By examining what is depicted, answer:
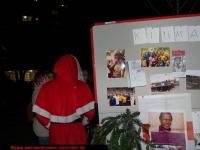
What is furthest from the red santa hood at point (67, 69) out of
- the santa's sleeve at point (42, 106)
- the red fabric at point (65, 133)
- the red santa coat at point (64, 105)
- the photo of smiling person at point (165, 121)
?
the photo of smiling person at point (165, 121)

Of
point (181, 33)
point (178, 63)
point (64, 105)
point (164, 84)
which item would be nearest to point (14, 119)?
point (64, 105)

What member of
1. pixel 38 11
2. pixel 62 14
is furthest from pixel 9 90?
pixel 62 14

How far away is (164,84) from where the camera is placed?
10.3ft

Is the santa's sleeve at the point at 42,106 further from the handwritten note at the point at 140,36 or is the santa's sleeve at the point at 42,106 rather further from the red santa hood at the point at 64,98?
the handwritten note at the point at 140,36

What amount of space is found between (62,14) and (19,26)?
3187cm

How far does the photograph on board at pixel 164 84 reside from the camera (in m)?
3.10

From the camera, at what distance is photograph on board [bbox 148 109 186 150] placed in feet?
10.2

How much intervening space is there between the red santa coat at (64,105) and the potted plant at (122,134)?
72cm

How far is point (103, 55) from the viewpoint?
3215 mm

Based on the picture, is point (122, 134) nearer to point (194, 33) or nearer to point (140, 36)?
point (140, 36)

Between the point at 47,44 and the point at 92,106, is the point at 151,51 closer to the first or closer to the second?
the point at 92,106

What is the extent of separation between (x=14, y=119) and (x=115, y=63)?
10.7 metres

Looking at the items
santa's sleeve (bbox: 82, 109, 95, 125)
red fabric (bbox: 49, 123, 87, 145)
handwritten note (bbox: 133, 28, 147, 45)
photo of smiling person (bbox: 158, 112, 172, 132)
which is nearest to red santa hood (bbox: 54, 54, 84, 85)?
santa's sleeve (bbox: 82, 109, 95, 125)

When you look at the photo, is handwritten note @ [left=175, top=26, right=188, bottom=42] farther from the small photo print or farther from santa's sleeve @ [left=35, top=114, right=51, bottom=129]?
santa's sleeve @ [left=35, top=114, right=51, bottom=129]
